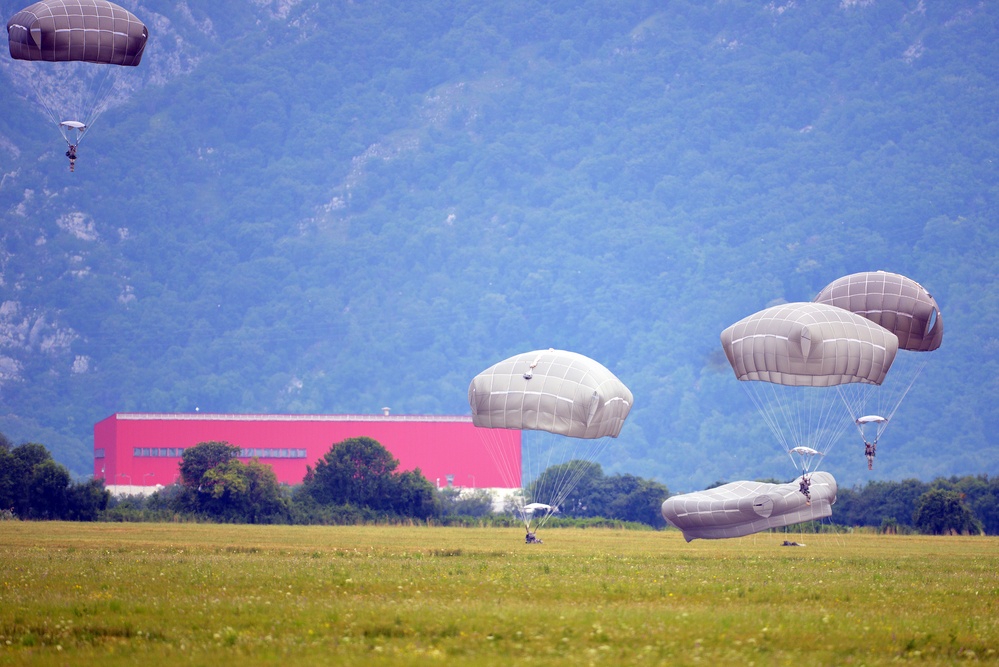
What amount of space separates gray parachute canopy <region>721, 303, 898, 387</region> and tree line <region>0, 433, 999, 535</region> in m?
35.6

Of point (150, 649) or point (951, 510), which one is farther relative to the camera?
point (951, 510)

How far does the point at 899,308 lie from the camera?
164 feet

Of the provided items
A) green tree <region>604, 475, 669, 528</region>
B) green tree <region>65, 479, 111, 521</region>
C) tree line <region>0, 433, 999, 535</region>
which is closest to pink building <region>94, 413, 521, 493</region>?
green tree <region>604, 475, 669, 528</region>

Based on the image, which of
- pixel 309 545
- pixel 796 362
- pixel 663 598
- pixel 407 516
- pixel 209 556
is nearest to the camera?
pixel 663 598

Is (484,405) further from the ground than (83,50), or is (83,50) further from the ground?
(83,50)

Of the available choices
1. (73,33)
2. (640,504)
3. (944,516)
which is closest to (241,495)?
(73,33)

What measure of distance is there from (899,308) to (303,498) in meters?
50.4

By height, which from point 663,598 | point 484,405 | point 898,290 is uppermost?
point 898,290

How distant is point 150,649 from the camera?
2053cm

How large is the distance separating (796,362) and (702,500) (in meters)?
8.90

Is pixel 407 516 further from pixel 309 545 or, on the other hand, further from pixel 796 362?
pixel 796 362

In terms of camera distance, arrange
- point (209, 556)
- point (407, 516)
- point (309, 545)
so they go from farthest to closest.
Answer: point (407, 516) → point (309, 545) → point (209, 556)

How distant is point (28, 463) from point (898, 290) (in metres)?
56.3

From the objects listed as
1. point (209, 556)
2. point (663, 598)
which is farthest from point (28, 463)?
point (663, 598)
